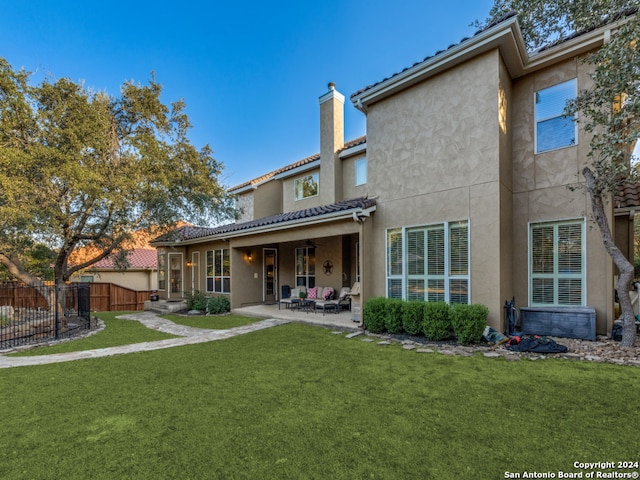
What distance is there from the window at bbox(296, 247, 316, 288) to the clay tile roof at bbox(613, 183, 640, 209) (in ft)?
33.5

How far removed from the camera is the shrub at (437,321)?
295 inches

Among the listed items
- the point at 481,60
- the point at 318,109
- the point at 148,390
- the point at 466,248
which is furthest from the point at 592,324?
the point at 318,109

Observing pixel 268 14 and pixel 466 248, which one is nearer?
pixel 466 248

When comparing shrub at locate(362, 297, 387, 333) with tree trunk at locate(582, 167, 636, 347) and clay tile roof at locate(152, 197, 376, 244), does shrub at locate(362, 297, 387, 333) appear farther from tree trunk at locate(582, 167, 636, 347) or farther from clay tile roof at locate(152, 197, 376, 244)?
tree trunk at locate(582, 167, 636, 347)

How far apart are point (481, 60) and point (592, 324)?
6.72 metres

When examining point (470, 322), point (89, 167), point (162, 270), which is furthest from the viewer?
point (162, 270)

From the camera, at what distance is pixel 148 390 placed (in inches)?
199

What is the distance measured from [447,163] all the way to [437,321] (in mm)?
4076

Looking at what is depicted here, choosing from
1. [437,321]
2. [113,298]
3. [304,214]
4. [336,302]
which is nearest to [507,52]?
[437,321]

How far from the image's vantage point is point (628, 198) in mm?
8781

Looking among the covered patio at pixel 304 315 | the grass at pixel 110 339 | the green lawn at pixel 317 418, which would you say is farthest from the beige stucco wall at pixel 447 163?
the grass at pixel 110 339

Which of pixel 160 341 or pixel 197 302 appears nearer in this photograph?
pixel 160 341

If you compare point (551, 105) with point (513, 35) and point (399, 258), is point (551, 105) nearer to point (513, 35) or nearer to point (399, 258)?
point (513, 35)

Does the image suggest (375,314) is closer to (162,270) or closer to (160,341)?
(160,341)
